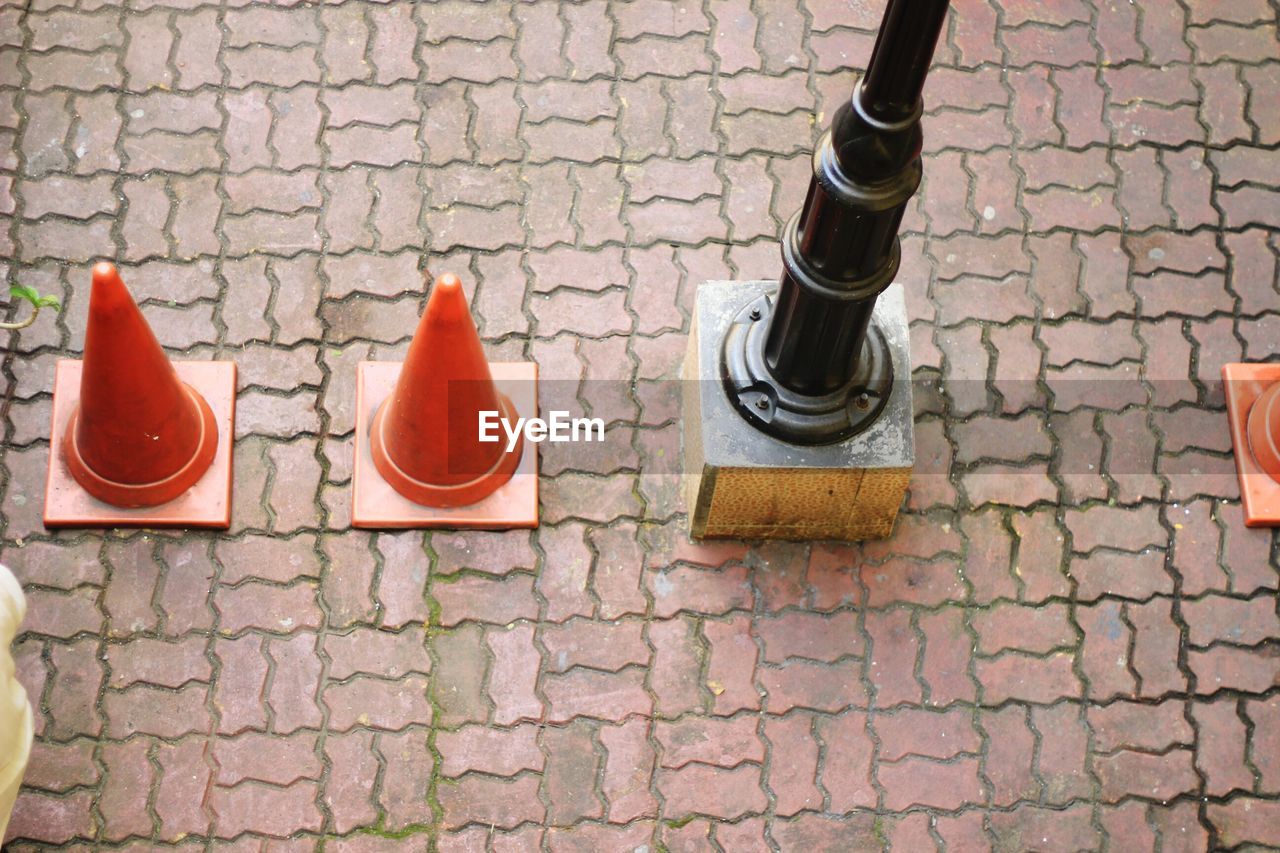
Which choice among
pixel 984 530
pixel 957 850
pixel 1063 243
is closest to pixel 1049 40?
pixel 1063 243

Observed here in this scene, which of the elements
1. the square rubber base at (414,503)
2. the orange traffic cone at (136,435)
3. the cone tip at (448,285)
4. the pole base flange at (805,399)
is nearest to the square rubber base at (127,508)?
the orange traffic cone at (136,435)

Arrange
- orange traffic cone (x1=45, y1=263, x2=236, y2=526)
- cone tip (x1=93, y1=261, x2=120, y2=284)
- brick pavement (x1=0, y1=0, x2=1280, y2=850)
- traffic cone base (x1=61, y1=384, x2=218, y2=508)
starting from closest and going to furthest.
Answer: cone tip (x1=93, y1=261, x2=120, y2=284)
orange traffic cone (x1=45, y1=263, x2=236, y2=526)
brick pavement (x1=0, y1=0, x2=1280, y2=850)
traffic cone base (x1=61, y1=384, x2=218, y2=508)

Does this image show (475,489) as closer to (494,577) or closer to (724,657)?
(494,577)

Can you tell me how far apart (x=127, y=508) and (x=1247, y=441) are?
3779mm

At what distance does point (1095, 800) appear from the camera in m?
4.34

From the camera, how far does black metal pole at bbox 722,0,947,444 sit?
10.2ft

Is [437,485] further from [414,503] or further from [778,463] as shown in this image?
[778,463]

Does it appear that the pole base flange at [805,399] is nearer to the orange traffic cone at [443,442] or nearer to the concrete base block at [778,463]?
the concrete base block at [778,463]

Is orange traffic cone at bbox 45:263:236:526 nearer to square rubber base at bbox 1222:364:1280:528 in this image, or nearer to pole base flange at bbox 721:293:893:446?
pole base flange at bbox 721:293:893:446

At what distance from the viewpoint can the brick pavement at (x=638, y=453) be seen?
14.1 feet

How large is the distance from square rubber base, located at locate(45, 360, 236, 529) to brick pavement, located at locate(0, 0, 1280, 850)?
65 mm

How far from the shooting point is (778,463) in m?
4.13

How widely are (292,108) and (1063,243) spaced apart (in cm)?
287

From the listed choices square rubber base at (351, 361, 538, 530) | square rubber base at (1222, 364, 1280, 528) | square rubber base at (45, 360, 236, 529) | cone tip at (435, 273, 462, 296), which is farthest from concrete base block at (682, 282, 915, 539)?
square rubber base at (45, 360, 236, 529)
